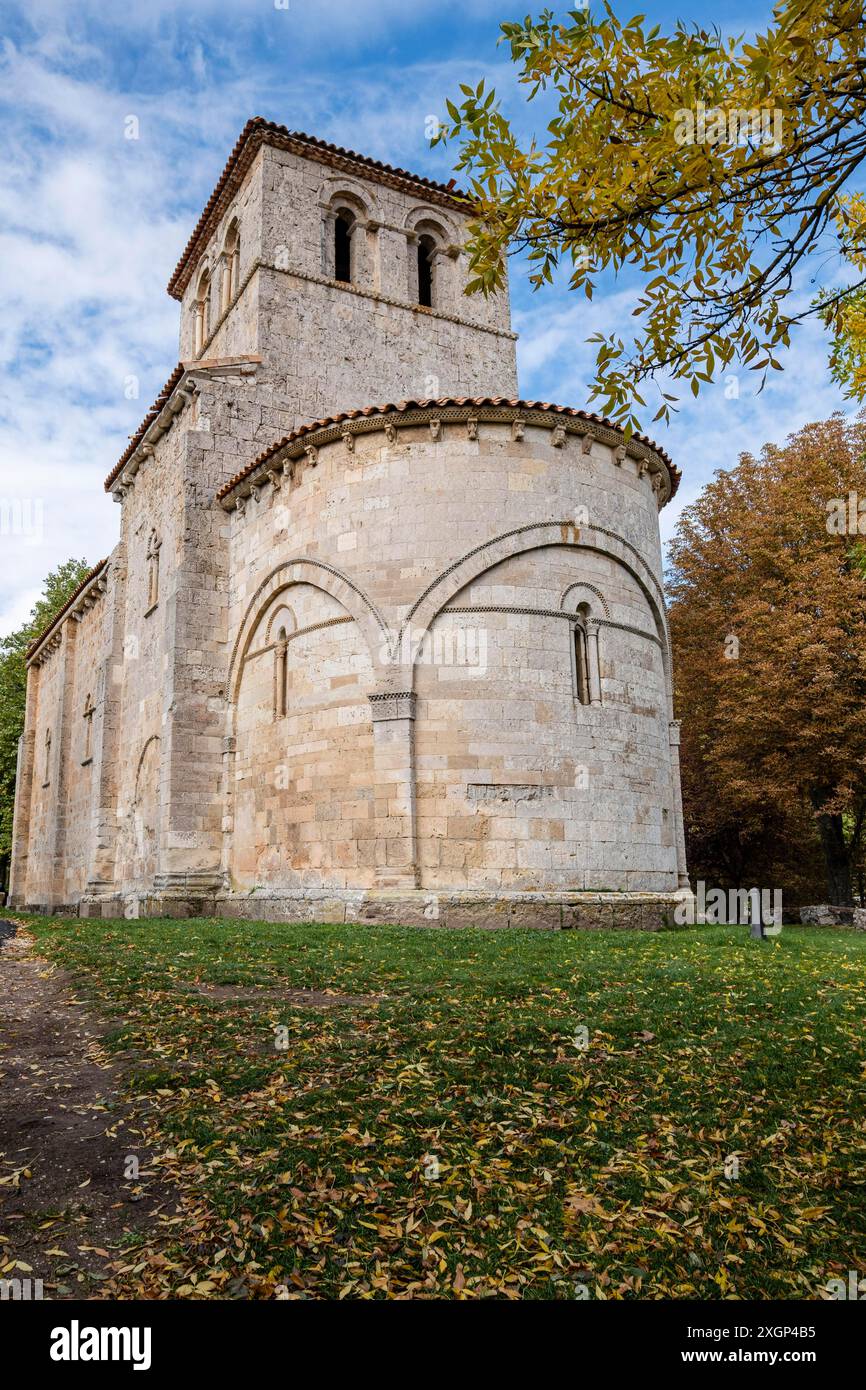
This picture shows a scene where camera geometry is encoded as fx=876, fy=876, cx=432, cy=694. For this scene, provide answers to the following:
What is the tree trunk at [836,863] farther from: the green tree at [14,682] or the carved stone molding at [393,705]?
the green tree at [14,682]

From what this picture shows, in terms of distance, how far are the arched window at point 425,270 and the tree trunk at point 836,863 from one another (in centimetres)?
1687

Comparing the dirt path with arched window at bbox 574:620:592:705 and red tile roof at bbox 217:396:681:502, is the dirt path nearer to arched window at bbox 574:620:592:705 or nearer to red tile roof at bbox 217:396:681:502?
arched window at bbox 574:620:592:705

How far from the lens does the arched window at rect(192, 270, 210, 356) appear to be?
78.8 ft

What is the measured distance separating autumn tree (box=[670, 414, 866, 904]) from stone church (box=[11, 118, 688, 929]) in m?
6.49

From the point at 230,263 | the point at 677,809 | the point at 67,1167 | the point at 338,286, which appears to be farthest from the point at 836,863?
the point at 67,1167

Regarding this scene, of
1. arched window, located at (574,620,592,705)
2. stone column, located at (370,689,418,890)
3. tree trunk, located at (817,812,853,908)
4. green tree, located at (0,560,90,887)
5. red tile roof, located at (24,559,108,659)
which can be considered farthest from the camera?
green tree, located at (0,560,90,887)

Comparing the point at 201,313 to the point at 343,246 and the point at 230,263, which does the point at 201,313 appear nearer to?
the point at 230,263

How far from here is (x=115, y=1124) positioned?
452 centimetres

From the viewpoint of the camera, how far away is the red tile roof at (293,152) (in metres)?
20.2

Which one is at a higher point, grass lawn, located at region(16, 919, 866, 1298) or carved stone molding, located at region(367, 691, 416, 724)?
carved stone molding, located at region(367, 691, 416, 724)

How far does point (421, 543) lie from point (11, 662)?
32824 mm

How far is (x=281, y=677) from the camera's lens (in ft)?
50.5

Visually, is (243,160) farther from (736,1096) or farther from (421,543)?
(736,1096)

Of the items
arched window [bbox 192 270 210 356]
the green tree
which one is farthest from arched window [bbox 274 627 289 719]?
the green tree
